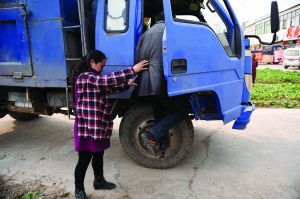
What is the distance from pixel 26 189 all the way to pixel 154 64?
212 cm

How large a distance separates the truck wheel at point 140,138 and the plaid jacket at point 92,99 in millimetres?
822

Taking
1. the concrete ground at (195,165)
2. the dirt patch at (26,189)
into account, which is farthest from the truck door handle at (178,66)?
the dirt patch at (26,189)

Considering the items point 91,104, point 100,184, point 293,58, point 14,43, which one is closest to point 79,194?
point 100,184

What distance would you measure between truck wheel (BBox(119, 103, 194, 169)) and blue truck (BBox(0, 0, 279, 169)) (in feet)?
0.04

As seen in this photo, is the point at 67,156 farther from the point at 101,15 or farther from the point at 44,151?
the point at 101,15

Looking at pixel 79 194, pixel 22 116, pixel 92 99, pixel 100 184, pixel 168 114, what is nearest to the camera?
pixel 92 99

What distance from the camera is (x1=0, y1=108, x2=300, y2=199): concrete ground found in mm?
2875

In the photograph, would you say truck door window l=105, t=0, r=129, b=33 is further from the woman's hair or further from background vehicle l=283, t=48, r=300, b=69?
background vehicle l=283, t=48, r=300, b=69

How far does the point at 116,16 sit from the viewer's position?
309cm

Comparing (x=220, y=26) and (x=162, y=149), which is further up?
(x=220, y=26)

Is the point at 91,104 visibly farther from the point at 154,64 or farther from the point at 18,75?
the point at 18,75

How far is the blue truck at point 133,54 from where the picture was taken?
9.25 feet

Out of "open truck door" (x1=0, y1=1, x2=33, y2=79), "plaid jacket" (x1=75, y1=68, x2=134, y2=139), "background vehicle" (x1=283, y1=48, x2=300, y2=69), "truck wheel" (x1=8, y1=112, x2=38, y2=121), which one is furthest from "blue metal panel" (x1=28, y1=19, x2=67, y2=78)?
"background vehicle" (x1=283, y1=48, x2=300, y2=69)

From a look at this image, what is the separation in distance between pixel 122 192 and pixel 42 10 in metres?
2.51
